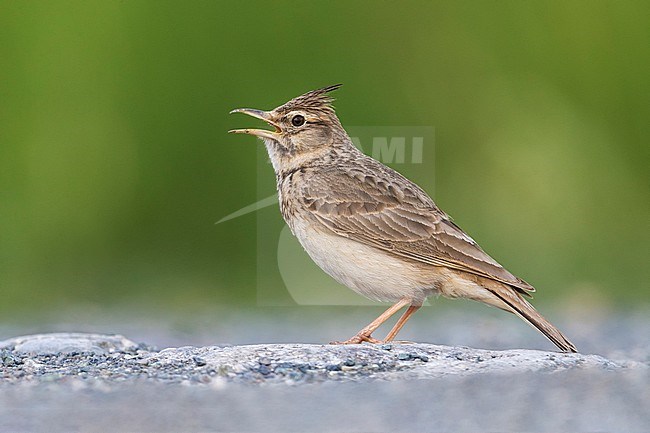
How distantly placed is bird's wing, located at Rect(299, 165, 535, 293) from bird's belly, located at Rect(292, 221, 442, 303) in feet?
0.20

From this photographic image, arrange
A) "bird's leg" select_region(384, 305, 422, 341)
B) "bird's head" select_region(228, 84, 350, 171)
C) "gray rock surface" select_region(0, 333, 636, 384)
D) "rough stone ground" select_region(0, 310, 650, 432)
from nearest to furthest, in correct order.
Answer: "rough stone ground" select_region(0, 310, 650, 432) < "gray rock surface" select_region(0, 333, 636, 384) < "bird's leg" select_region(384, 305, 422, 341) < "bird's head" select_region(228, 84, 350, 171)

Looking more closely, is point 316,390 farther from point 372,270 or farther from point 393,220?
point 393,220

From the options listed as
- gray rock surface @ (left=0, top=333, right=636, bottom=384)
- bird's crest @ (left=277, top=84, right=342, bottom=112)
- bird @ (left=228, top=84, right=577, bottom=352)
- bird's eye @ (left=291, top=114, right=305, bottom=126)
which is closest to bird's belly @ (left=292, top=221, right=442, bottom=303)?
bird @ (left=228, top=84, right=577, bottom=352)

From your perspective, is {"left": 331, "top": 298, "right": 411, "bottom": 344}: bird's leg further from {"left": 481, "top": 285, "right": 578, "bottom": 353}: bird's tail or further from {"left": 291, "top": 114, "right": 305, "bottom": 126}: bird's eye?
{"left": 291, "top": 114, "right": 305, "bottom": 126}: bird's eye

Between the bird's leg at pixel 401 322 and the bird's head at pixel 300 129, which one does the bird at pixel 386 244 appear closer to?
the bird's leg at pixel 401 322

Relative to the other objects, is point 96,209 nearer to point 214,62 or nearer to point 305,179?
point 214,62

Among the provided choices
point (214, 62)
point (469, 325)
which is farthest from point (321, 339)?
point (214, 62)

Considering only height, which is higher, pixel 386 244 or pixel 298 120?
pixel 298 120

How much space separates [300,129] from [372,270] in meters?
1.45

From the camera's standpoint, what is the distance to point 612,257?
12.8 metres

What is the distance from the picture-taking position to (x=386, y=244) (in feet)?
23.1

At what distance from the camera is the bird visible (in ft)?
22.5

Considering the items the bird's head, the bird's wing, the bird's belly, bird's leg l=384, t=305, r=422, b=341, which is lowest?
bird's leg l=384, t=305, r=422, b=341

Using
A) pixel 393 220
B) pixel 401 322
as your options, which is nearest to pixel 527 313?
pixel 401 322
